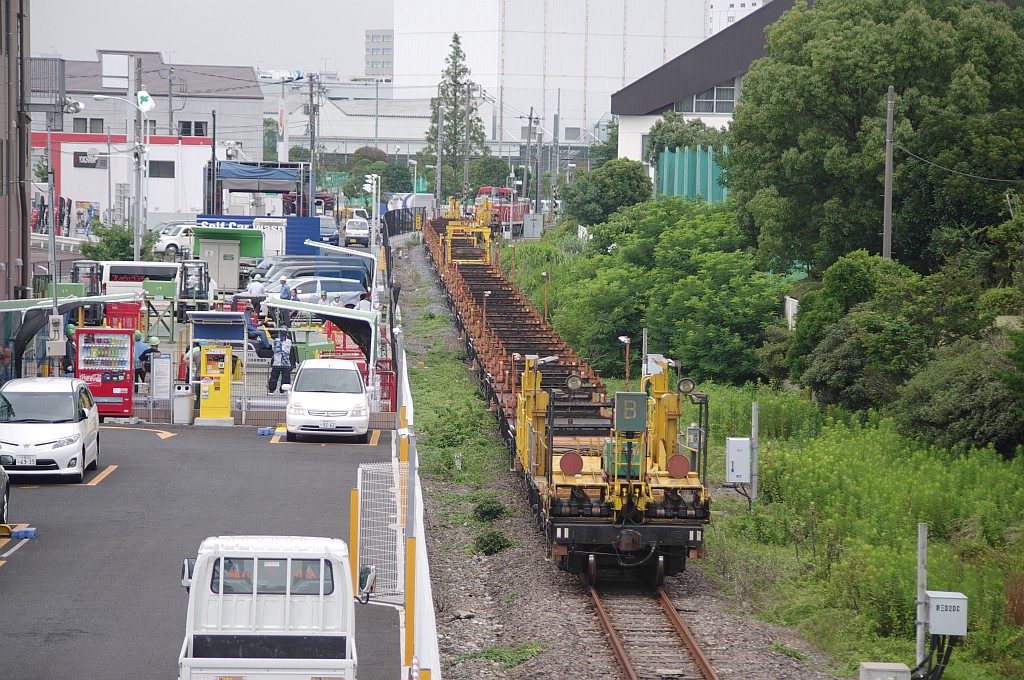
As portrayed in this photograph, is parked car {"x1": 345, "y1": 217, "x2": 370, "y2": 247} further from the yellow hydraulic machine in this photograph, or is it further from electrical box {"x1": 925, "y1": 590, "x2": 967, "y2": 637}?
electrical box {"x1": 925, "y1": 590, "x2": 967, "y2": 637}

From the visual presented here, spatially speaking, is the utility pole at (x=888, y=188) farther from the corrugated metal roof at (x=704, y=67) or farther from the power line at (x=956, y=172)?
the corrugated metal roof at (x=704, y=67)

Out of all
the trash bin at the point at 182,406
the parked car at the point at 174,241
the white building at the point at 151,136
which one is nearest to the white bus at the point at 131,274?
the white building at the point at 151,136

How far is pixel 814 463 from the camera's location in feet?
69.8

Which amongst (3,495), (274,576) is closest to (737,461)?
(3,495)

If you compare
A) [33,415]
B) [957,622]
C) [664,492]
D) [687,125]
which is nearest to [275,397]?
[33,415]

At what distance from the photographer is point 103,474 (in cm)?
2117

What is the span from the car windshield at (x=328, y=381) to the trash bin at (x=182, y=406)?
2.77m

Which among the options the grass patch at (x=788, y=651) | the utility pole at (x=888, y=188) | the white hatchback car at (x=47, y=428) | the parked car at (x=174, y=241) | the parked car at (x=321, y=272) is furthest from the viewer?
the parked car at (x=174, y=241)

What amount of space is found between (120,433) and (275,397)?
427cm

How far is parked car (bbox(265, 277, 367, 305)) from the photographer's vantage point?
134 ft

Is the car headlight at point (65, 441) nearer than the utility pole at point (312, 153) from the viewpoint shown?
Yes

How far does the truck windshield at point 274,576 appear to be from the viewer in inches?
409

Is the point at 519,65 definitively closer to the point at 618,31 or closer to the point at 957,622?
the point at 618,31

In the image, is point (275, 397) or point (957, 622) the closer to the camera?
point (957, 622)
